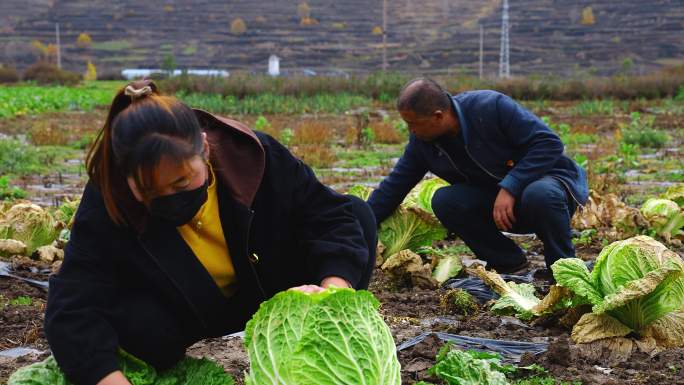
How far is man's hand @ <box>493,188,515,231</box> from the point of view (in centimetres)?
509

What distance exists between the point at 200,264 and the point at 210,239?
10cm

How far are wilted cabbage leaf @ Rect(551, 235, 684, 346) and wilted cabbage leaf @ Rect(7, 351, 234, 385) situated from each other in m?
1.67

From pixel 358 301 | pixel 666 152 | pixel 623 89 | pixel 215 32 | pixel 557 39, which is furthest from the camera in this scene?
pixel 215 32

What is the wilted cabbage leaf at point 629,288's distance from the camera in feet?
12.6

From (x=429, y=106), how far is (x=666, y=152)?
8.79 meters

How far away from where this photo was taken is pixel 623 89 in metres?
25.9

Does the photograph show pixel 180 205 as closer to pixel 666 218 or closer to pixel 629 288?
pixel 629 288

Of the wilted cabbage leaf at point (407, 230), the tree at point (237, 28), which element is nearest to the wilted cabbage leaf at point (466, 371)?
the wilted cabbage leaf at point (407, 230)

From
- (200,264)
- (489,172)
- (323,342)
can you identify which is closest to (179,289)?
(200,264)

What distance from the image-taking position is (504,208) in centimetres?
510

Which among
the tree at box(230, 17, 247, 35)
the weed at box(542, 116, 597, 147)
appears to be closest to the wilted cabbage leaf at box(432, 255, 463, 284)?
the weed at box(542, 116, 597, 147)

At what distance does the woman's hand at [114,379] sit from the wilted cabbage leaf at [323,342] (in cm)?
41

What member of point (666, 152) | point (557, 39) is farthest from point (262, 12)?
point (666, 152)

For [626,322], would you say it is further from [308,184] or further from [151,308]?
[151,308]
